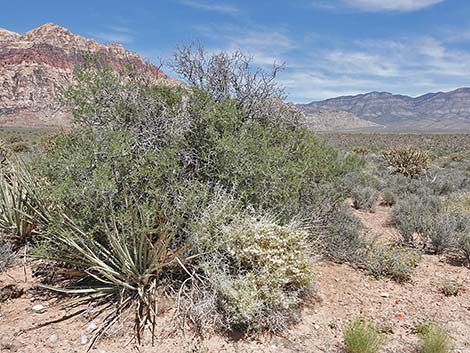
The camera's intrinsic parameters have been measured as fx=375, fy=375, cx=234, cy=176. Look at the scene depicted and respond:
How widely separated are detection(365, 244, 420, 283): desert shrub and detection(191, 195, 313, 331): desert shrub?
149 centimetres

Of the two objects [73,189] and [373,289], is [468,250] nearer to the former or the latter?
[373,289]

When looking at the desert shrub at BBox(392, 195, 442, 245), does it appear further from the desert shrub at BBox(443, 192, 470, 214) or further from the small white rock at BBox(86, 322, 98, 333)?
the small white rock at BBox(86, 322, 98, 333)

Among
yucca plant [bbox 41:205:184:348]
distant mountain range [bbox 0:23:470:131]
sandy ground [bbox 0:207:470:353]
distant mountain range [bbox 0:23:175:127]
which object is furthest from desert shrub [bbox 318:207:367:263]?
distant mountain range [bbox 0:23:175:127]

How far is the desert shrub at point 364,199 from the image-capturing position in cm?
1023

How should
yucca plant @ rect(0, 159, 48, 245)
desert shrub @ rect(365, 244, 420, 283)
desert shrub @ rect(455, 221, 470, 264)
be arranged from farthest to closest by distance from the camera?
desert shrub @ rect(455, 221, 470, 264) → yucca plant @ rect(0, 159, 48, 245) → desert shrub @ rect(365, 244, 420, 283)

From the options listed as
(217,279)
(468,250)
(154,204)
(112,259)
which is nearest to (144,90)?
(154,204)

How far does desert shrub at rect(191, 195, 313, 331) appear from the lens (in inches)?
159

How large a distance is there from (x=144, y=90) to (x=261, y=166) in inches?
79.5

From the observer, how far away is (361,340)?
3693 millimetres

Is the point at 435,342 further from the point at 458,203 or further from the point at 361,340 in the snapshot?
the point at 458,203

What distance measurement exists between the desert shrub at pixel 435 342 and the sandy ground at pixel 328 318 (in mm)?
153

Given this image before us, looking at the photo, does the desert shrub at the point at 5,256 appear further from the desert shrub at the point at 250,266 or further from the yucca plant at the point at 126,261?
the desert shrub at the point at 250,266

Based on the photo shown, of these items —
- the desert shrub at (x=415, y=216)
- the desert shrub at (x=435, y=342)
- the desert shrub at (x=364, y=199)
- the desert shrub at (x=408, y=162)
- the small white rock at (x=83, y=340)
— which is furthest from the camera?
the desert shrub at (x=408, y=162)

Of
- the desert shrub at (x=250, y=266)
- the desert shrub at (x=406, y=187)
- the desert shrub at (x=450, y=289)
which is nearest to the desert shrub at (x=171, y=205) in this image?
the desert shrub at (x=250, y=266)
